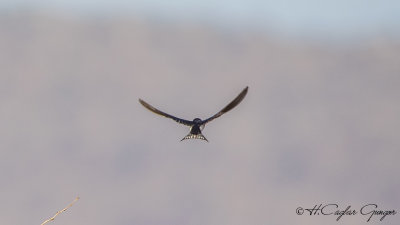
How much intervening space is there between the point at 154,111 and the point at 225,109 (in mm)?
1695

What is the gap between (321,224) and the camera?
195 metres

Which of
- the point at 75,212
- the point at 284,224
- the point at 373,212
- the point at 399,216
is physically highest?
the point at 75,212

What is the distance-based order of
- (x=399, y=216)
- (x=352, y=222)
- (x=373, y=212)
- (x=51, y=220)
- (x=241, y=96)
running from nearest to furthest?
1. (x=51, y=220)
2. (x=241, y=96)
3. (x=373, y=212)
4. (x=399, y=216)
5. (x=352, y=222)

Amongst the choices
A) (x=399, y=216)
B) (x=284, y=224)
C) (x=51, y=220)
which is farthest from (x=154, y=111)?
(x=284, y=224)

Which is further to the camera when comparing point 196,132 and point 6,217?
point 6,217

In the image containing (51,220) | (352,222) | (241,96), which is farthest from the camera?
(352,222)

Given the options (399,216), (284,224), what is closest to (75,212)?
(284,224)

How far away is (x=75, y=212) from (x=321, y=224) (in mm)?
36170

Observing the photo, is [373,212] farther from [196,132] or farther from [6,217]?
[6,217]

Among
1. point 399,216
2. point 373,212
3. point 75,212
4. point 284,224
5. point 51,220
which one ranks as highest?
point 75,212

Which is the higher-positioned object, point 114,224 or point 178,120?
point 114,224

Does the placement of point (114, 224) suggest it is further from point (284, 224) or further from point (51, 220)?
point (51, 220)

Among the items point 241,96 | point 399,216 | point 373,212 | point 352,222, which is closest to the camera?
point 241,96

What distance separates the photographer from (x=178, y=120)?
1189 inches
